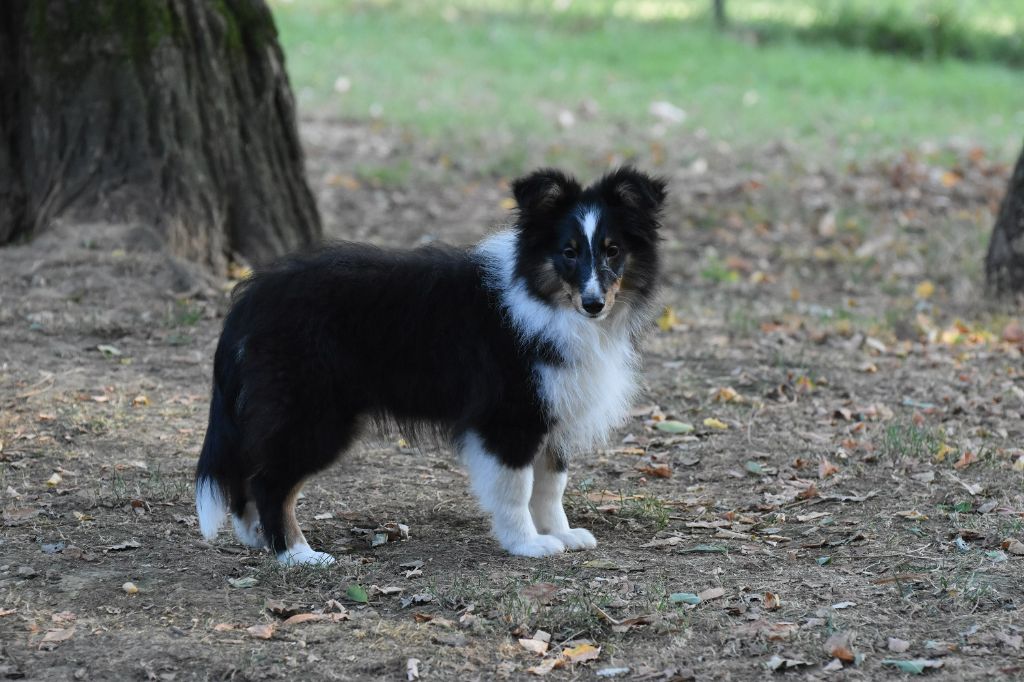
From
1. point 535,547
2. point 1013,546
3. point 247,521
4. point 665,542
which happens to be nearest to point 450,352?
point 535,547

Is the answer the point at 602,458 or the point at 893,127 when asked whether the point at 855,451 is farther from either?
the point at 893,127

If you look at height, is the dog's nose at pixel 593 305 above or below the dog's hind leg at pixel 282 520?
above

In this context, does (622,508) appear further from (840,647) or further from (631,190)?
(840,647)

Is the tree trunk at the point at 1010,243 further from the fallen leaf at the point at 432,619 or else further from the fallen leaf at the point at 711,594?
the fallen leaf at the point at 432,619

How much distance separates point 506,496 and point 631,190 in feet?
4.59

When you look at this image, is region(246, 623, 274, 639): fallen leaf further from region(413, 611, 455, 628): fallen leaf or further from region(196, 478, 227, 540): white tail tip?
region(196, 478, 227, 540): white tail tip

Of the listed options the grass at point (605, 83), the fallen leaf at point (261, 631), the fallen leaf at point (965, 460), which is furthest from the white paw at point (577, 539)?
the grass at point (605, 83)

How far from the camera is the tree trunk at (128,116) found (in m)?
8.37

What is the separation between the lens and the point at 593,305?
5121mm

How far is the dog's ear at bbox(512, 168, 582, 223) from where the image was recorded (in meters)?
5.24

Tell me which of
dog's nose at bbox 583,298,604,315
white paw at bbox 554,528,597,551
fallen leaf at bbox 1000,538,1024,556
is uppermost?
dog's nose at bbox 583,298,604,315

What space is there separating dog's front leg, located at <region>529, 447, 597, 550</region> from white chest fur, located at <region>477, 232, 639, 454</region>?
0.10 metres

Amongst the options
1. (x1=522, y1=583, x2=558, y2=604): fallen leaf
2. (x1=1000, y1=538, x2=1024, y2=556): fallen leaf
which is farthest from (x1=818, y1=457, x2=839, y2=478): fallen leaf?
(x1=522, y1=583, x2=558, y2=604): fallen leaf

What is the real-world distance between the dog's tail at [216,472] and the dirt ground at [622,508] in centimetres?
17
